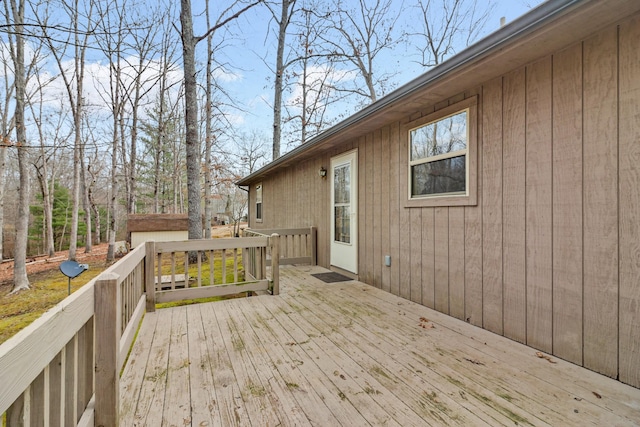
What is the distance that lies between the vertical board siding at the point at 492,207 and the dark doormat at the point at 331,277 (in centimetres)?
236

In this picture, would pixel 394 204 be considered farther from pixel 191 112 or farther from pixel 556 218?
pixel 191 112

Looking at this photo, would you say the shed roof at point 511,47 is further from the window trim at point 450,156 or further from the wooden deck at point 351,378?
the wooden deck at point 351,378

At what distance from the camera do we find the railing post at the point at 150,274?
11.1 ft

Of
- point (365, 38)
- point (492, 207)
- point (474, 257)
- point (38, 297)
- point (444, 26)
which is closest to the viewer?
point (492, 207)

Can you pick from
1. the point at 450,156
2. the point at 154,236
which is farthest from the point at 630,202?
the point at 154,236

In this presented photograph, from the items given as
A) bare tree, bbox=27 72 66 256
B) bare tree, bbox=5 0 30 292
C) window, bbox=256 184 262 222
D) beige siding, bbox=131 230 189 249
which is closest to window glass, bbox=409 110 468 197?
window, bbox=256 184 262 222

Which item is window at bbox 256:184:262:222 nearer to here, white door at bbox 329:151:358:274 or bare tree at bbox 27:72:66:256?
white door at bbox 329:151:358:274

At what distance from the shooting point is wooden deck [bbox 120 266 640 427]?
1.63 m

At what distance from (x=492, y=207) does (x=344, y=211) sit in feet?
8.85

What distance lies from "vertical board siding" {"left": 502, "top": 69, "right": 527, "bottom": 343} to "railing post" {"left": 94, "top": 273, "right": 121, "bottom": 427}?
278 centimetres

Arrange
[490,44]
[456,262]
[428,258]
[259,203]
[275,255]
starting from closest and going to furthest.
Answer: [490,44] < [456,262] < [428,258] < [275,255] < [259,203]

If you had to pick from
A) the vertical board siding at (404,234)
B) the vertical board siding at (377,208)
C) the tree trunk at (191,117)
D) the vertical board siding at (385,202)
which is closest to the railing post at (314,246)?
the vertical board siding at (377,208)

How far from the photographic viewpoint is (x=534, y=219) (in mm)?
2373

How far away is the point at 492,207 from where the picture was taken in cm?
271
